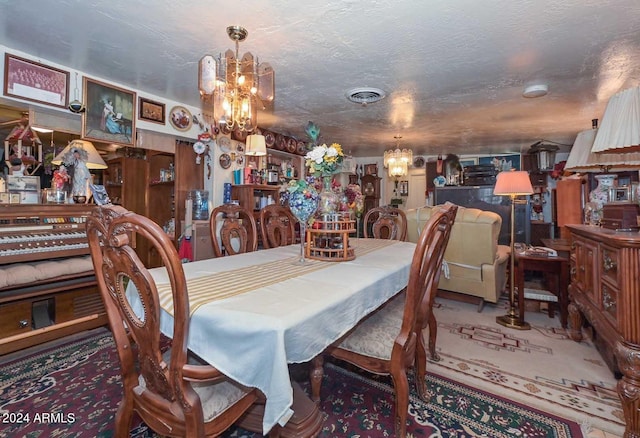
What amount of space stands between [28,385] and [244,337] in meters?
1.93

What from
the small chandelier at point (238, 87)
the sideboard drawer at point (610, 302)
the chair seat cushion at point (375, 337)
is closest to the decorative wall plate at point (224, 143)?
the small chandelier at point (238, 87)

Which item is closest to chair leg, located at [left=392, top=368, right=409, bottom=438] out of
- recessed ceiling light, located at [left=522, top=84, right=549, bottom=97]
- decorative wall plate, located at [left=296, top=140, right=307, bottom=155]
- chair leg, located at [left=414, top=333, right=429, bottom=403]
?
chair leg, located at [left=414, top=333, right=429, bottom=403]

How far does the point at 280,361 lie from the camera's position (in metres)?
0.84

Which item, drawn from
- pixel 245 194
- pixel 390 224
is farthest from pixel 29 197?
pixel 390 224

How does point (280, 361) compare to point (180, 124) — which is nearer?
point (280, 361)

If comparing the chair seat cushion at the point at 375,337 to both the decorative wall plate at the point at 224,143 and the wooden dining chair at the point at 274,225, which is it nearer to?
the wooden dining chair at the point at 274,225

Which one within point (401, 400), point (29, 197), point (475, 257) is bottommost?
point (401, 400)

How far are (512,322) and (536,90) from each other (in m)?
2.23

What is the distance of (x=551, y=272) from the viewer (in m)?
2.85

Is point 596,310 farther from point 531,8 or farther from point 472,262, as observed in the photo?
point 531,8

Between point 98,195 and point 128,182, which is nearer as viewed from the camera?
point 98,195

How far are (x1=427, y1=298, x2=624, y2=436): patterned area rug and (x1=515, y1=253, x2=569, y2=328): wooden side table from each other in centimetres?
19

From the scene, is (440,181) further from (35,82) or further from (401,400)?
(35,82)

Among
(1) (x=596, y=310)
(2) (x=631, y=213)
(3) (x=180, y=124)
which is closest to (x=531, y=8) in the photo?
(2) (x=631, y=213)
